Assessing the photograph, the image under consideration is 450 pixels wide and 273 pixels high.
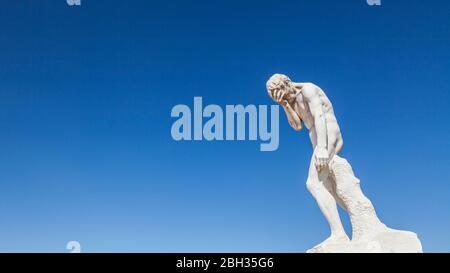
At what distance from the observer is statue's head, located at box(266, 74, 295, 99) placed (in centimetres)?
1042

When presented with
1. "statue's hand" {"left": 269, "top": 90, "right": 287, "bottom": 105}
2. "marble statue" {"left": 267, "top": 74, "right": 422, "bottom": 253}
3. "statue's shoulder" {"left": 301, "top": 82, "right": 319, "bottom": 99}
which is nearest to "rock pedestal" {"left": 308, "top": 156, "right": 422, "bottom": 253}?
"marble statue" {"left": 267, "top": 74, "right": 422, "bottom": 253}

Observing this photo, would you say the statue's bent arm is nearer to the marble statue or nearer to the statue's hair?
the marble statue

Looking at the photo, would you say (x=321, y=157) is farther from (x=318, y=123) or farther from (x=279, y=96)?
(x=279, y=96)

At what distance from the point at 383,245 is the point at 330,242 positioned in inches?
36.1

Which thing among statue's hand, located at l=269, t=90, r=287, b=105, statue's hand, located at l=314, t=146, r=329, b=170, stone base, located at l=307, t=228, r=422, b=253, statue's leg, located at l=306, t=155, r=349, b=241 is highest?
statue's hand, located at l=269, t=90, r=287, b=105

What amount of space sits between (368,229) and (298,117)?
2429 millimetres

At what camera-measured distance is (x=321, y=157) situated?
9.85 meters

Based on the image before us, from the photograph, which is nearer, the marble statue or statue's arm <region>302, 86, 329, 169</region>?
the marble statue
